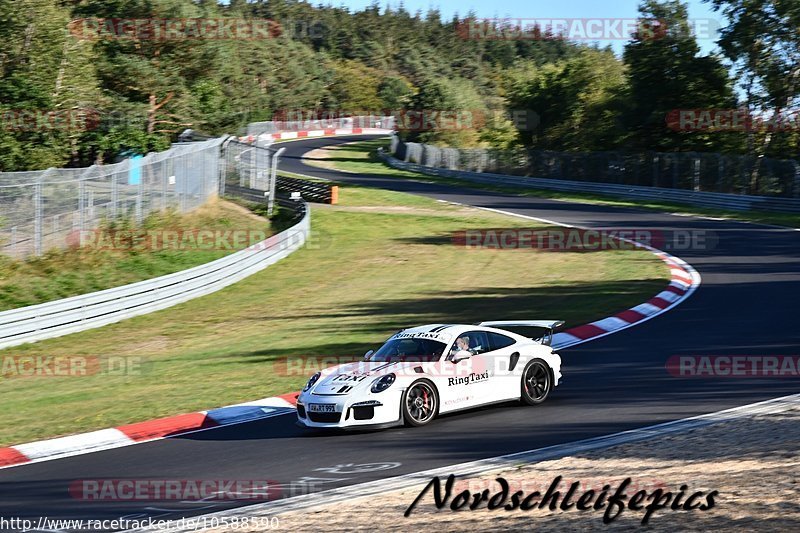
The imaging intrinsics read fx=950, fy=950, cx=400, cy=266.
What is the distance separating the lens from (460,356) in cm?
1248

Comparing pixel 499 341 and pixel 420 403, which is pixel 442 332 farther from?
pixel 420 403

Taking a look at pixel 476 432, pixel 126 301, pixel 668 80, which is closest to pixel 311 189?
pixel 668 80

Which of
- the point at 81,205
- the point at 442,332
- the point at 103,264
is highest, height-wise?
the point at 81,205

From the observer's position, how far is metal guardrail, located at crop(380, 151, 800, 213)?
38.2 meters

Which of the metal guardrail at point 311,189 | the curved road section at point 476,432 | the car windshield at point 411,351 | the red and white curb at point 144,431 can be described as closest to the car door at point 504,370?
the curved road section at point 476,432

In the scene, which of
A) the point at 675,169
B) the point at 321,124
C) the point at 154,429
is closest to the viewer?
the point at 154,429

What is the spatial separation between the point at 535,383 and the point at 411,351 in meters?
1.81

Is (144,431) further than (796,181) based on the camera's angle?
No

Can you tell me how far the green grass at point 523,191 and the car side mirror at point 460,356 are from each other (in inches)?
964

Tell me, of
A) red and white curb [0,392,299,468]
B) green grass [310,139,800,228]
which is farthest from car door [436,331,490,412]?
green grass [310,139,800,228]

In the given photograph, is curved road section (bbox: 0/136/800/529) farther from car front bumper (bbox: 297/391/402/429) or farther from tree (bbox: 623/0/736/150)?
tree (bbox: 623/0/736/150)

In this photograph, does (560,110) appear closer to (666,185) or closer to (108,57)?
(666,185)

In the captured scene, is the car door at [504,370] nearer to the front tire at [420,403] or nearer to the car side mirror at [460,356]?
the car side mirror at [460,356]

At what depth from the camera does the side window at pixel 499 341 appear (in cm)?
1305
